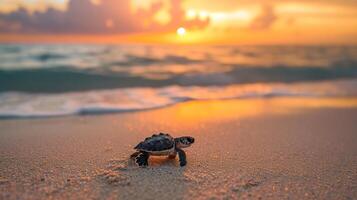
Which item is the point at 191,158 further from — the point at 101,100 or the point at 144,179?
the point at 101,100

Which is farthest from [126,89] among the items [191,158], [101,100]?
[191,158]

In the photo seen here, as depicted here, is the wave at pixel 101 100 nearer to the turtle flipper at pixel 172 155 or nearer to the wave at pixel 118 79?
the wave at pixel 118 79

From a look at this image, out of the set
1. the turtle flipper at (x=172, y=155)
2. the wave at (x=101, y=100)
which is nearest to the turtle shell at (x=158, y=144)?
the turtle flipper at (x=172, y=155)

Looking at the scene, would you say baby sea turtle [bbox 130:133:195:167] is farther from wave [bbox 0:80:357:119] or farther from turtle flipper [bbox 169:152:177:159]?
wave [bbox 0:80:357:119]

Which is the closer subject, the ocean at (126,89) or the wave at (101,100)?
the wave at (101,100)

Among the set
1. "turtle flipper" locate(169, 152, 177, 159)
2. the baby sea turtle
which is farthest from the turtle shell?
"turtle flipper" locate(169, 152, 177, 159)

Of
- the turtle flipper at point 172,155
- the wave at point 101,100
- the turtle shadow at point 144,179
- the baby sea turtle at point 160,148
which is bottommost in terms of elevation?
the turtle shadow at point 144,179

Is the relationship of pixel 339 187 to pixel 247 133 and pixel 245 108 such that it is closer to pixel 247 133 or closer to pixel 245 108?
pixel 247 133
